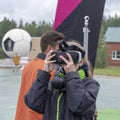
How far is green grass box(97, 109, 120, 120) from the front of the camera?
927cm

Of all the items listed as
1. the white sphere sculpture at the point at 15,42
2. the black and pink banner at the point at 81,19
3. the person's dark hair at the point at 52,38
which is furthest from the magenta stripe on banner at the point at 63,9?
the white sphere sculpture at the point at 15,42

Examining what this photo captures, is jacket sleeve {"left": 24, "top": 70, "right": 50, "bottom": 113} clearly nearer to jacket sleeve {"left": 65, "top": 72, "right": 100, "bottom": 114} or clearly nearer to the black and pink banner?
jacket sleeve {"left": 65, "top": 72, "right": 100, "bottom": 114}

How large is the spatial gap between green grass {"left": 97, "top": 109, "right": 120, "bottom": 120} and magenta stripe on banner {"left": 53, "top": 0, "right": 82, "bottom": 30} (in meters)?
5.38

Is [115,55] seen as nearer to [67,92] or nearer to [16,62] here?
[16,62]

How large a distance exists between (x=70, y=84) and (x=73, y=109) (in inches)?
6.3

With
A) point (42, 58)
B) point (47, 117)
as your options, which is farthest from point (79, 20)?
point (47, 117)

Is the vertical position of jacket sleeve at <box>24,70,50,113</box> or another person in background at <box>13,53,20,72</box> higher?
jacket sleeve at <box>24,70,50,113</box>

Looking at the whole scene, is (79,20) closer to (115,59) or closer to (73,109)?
(73,109)

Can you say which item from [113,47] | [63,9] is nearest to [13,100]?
[63,9]

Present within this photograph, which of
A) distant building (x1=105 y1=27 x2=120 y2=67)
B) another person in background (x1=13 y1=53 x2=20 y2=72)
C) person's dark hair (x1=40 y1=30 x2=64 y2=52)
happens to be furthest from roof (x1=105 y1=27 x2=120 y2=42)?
person's dark hair (x1=40 y1=30 x2=64 y2=52)

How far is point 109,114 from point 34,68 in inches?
244

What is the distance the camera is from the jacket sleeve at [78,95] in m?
2.88

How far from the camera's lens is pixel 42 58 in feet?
12.5

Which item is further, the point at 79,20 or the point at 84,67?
the point at 79,20
